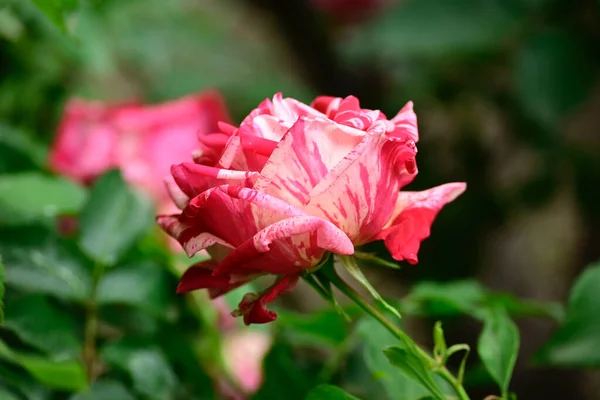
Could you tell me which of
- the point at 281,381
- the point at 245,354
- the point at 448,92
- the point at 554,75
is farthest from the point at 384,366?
the point at 448,92

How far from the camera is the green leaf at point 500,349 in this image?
13.9 inches

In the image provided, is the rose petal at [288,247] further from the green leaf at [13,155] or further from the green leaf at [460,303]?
the green leaf at [13,155]

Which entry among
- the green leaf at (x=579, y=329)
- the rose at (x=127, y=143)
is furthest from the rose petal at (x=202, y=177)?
the rose at (x=127, y=143)

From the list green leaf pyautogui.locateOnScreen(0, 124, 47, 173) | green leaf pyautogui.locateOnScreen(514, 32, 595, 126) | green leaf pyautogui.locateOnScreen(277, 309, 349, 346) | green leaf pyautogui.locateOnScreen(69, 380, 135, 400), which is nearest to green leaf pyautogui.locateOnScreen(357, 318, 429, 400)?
green leaf pyautogui.locateOnScreen(277, 309, 349, 346)

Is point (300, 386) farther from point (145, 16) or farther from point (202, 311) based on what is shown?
point (145, 16)

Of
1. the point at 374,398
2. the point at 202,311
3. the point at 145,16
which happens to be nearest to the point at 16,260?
the point at 202,311

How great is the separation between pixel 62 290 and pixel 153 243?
0.11 metres

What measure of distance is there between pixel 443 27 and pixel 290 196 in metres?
0.82

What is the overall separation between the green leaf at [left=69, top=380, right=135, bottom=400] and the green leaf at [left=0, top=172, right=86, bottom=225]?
12cm

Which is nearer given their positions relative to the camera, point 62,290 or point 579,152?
point 62,290

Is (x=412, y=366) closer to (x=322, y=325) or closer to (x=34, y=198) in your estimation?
(x=322, y=325)

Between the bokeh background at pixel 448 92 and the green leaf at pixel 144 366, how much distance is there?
9cm

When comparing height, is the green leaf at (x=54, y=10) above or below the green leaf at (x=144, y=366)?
above

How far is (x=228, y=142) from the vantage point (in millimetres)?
300
